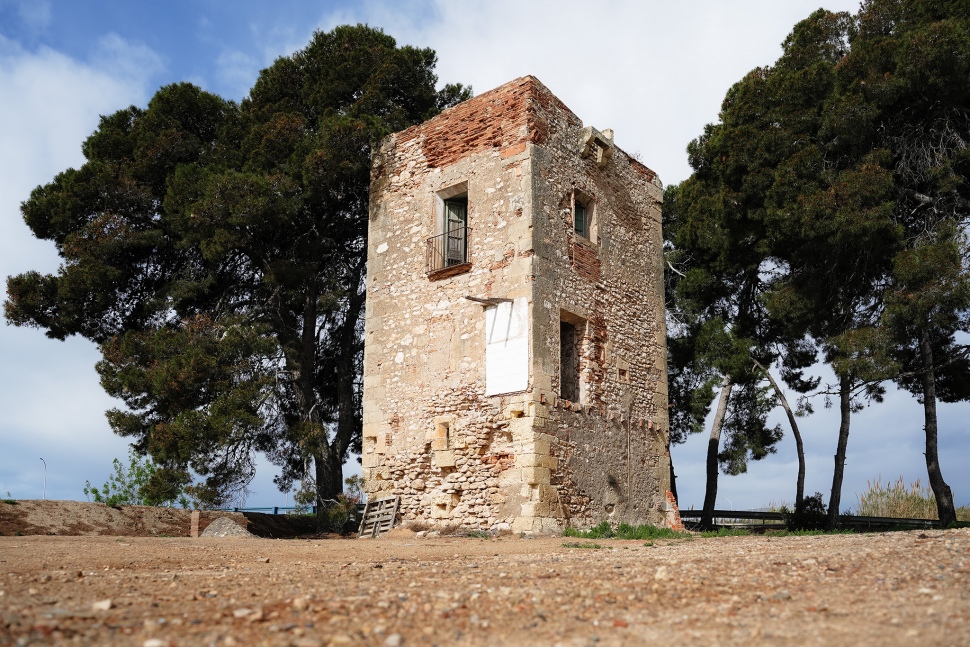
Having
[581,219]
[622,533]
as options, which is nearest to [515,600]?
[622,533]

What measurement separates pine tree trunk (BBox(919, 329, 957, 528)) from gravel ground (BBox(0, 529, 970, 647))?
30.3 feet

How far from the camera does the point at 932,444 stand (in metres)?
15.8

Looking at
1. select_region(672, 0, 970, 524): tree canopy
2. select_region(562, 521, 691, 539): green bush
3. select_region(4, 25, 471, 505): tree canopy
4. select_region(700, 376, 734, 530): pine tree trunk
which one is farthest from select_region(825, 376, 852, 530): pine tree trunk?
select_region(4, 25, 471, 505): tree canopy

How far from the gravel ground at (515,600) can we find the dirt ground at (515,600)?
1cm

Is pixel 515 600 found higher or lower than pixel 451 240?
lower

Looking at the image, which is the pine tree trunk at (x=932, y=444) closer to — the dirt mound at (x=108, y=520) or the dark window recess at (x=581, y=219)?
the dark window recess at (x=581, y=219)

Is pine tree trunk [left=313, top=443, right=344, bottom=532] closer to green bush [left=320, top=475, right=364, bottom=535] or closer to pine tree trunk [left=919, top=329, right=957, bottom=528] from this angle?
green bush [left=320, top=475, right=364, bottom=535]

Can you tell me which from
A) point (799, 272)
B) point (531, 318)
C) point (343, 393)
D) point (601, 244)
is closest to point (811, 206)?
point (799, 272)

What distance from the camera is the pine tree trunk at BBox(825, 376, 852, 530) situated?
54.3 ft

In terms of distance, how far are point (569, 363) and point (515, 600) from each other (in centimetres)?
949

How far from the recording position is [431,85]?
19.2 meters

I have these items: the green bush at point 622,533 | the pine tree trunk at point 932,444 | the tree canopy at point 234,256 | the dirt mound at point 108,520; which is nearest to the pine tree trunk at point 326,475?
the tree canopy at point 234,256

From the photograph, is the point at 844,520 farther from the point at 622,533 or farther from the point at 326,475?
the point at 326,475

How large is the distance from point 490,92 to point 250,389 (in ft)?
23.5
